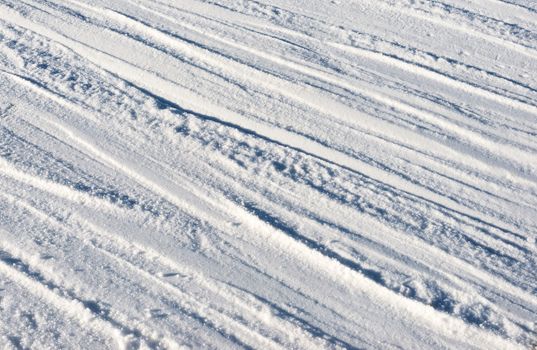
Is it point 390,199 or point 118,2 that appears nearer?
point 390,199

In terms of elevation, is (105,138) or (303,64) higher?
(303,64)

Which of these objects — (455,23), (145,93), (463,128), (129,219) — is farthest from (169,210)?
(455,23)

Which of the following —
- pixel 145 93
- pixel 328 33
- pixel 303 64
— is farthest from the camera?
pixel 328 33

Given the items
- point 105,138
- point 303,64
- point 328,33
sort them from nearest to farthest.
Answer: point 105,138 < point 303,64 < point 328,33

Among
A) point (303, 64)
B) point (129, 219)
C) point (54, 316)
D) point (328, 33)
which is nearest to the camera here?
point (54, 316)

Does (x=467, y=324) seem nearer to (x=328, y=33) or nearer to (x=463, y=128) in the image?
(x=463, y=128)

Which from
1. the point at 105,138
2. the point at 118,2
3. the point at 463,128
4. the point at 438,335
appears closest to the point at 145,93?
the point at 105,138

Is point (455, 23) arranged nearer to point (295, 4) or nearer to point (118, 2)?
point (295, 4)

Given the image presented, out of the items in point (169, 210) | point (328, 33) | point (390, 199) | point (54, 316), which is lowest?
point (54, 316)
